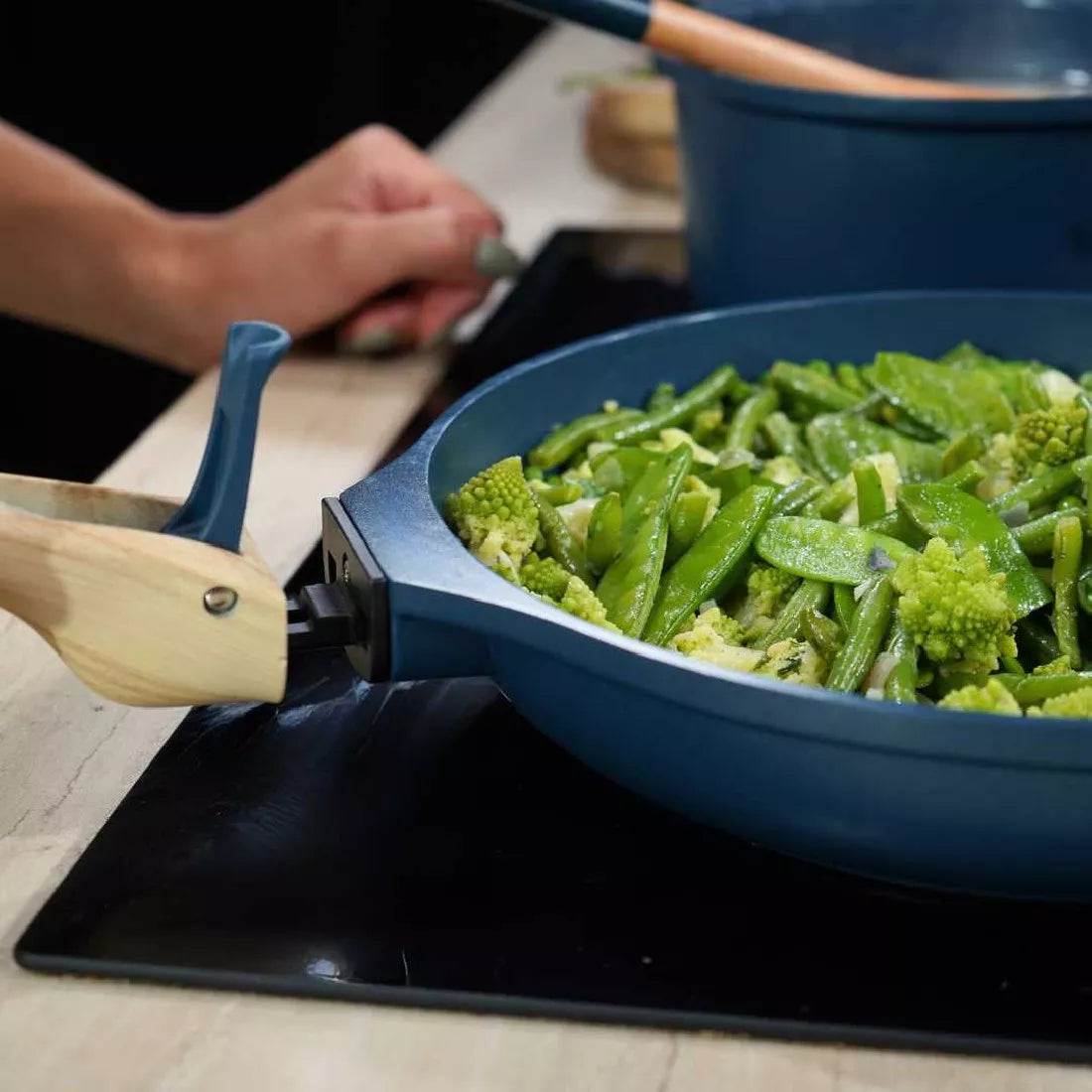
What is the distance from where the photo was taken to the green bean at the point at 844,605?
104 cm

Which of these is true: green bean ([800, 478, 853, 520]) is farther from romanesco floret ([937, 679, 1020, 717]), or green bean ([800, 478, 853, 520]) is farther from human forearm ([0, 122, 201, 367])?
human forearm ([0, 122, 201, 367])

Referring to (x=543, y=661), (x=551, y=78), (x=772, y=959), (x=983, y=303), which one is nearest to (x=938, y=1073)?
(x=772, y=959)

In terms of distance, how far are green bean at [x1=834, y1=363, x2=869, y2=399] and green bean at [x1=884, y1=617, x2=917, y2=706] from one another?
0.46 m

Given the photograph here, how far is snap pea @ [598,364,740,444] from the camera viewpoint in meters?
1.32

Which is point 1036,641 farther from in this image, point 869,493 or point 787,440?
point 787,440

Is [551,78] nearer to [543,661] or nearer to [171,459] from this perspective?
[171,459]

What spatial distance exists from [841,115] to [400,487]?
29.0 inches

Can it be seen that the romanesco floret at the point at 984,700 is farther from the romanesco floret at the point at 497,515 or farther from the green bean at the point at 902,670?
the romanesco floret at the point at 497,515

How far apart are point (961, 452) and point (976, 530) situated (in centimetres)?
19

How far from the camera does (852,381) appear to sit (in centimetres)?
141

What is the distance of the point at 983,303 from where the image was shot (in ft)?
4.74

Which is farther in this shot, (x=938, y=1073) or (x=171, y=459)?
(x=171, y=459)

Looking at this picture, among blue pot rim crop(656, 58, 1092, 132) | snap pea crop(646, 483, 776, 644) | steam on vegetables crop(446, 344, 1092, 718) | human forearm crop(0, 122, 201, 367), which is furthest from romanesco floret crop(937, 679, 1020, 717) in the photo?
human forearm crop(0, 122, 201, 367)

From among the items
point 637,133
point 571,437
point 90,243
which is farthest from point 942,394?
point 637,133
